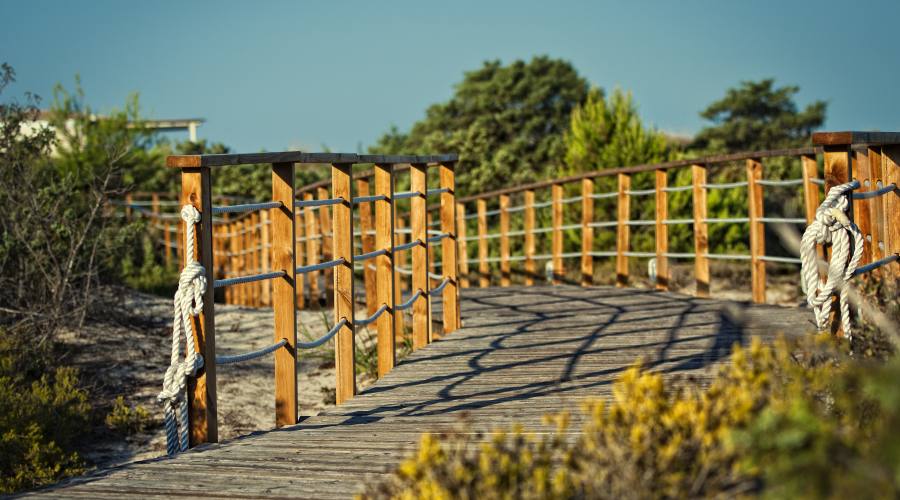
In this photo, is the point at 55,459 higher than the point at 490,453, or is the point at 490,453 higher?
the point at 490,453

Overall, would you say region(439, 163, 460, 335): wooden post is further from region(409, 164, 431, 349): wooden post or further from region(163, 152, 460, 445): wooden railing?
region(409, 164, 431, 349): wooden post

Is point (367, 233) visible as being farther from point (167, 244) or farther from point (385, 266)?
point (167, 244)

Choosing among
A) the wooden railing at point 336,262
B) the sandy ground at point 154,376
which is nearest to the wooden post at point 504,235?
the sandy ground at point 154,376

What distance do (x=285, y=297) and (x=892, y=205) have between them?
287 centimetres

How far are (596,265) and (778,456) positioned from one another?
14094mm

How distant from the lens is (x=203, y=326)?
4000 mm

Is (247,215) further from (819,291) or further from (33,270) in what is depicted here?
(819,291)

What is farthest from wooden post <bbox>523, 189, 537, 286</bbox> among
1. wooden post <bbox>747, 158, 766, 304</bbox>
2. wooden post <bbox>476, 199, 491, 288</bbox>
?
wooden post <bbox>747, 158, 766, 304</bbox>

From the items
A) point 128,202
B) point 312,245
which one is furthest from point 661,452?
point 128,202

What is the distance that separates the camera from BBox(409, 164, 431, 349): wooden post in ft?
21.6

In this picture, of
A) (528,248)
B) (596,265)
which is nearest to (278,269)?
(528,248)

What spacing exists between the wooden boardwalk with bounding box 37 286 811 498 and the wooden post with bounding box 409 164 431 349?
215 millimetres

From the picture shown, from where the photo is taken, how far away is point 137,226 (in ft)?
35.1

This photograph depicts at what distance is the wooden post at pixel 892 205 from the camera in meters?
5.41
